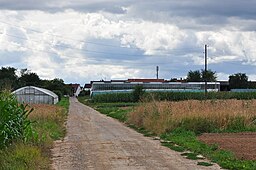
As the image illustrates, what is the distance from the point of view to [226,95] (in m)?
87.4

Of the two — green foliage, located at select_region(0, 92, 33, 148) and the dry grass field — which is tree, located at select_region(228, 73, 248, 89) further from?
green foliage, located at select_region(0, 92, 33, 148)

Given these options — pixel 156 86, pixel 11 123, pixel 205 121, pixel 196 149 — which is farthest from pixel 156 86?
pixel 11 123

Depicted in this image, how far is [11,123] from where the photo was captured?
17.8 meters

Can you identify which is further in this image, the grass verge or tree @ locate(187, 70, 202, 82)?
tree @ locate(187, 70, 202, 82)

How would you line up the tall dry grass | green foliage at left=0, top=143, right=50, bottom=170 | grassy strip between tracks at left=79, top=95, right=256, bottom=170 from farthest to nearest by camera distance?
the tall dry grass, grassy strip between tracks at left=79, top=95, right=256, bottom=170, green foliage at left=0, top=143, right=50, bottom=170

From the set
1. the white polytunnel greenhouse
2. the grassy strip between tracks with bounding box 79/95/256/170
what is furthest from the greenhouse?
the grassy strip between tracks with bounding box 79/95/256/170

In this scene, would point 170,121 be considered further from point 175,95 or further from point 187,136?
point 175,95

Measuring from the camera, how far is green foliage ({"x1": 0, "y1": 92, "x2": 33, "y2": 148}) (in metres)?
17.1

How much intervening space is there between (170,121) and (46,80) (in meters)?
130

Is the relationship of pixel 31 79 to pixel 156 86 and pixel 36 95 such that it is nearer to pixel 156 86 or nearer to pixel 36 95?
pixel 156 86

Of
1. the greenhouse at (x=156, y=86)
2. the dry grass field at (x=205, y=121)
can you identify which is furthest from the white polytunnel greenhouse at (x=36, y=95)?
the dry grass field at (x=205, y=121)

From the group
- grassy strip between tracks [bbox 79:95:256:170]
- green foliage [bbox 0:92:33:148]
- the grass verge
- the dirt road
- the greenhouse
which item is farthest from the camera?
the greenhouse

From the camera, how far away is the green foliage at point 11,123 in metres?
17.1

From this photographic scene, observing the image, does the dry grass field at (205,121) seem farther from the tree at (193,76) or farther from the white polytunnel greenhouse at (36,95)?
the tree at (193,76)
